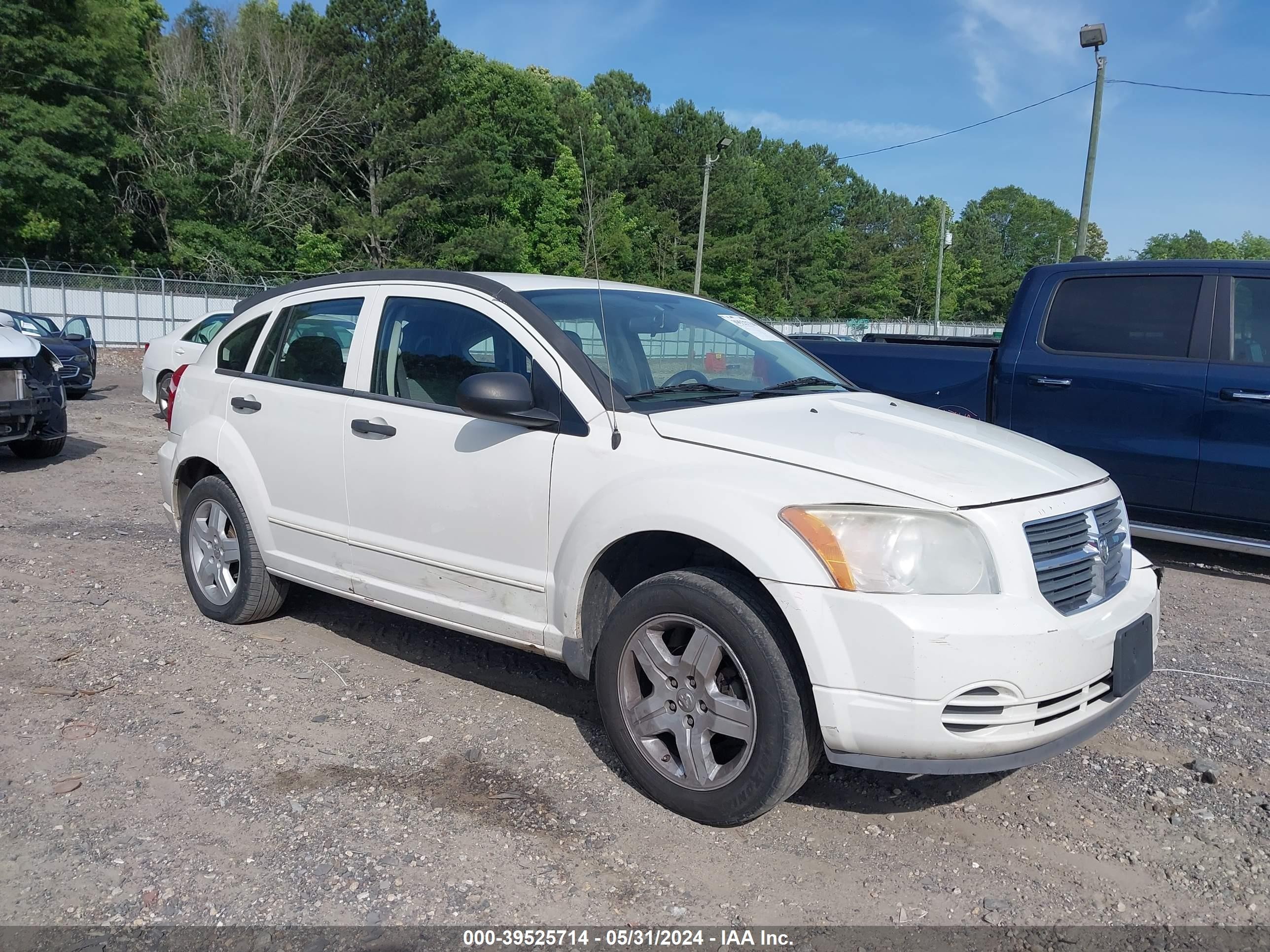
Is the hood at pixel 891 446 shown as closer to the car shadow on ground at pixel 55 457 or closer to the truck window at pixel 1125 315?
the truck window at pixel 1125 315

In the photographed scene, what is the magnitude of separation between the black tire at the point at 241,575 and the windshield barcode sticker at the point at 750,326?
8.14ft

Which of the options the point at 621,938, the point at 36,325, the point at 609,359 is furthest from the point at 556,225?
the point at 621,938

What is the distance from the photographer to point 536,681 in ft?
14.7

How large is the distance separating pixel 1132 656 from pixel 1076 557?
0.39 meters

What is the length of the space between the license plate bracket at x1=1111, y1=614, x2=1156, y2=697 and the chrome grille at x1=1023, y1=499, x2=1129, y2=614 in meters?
0.13

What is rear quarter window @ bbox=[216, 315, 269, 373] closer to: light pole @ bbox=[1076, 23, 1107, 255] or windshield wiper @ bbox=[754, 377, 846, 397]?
windshield wiper @ bbox=[754, 377, 846, 397]

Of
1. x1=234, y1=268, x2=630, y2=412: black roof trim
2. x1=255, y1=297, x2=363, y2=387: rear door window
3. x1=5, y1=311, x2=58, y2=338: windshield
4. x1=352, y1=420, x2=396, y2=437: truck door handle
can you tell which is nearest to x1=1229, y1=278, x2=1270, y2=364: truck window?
x1=234, y1=268, x2=630, y2=412: black roof trim

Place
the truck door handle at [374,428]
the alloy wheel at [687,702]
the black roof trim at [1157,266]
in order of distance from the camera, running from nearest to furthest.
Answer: the alloy wheel at [687,702], the truck door handle at [374,428], the black roof trim at [1157,266]

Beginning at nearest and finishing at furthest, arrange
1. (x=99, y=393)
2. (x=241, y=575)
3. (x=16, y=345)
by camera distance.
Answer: (x=241, y=575) < (x=16, y=345) < (x=99, y=393)

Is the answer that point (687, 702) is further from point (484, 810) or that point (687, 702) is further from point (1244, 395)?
point (1244, 395)

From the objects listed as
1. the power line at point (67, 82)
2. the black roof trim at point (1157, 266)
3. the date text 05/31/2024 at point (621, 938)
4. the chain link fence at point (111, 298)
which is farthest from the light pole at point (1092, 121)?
the power line at point (67, 82)

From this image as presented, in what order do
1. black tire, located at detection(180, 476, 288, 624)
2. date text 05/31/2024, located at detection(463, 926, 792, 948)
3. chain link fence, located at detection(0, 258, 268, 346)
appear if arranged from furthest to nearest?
1. chain link fence, located at detection(0, 258, 268, 346)
2. black tire, located at detection(180, 476, 288, 624)
3. date text 05/31/2024, located at detection(463, 926, 792, 948)

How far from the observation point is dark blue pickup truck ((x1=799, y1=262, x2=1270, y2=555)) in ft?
19.6

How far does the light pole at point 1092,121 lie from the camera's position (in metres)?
16.5
